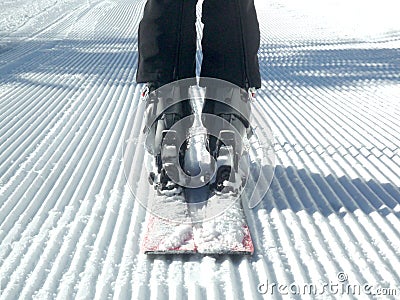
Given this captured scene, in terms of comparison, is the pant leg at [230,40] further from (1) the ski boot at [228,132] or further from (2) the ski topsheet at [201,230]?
(2) the ski topsheet at [201,230]

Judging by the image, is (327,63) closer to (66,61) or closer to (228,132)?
(66,61)

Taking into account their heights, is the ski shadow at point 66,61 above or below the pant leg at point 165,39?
above

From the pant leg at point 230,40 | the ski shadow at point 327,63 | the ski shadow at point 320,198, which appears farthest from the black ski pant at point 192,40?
the ski shadow at point 327,63

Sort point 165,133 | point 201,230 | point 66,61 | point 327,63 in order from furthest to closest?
1. point 66,61
2. point 327,63
3. point 165,133
4. point 201,230

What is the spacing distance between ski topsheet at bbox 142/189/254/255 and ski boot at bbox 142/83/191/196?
0.28ft

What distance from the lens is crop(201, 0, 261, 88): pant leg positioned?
202 centimetres

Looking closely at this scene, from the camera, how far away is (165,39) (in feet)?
6.64

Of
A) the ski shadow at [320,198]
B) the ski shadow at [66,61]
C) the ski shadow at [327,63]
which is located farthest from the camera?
the ski shadow at [66,61]

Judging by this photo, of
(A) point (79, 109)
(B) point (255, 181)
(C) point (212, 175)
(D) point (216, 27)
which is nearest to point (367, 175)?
(B) point (255, 181)

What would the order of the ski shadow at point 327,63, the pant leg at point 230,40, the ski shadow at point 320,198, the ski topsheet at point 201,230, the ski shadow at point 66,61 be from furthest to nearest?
the ski shadow at point 66,61
the ski shadow at point 327,63
the pant leg at point 230,40
the ski shadow at point 320,198
the ski topsheet at point 201,230

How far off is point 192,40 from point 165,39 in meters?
0.12

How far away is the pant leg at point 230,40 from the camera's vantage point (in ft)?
6.61

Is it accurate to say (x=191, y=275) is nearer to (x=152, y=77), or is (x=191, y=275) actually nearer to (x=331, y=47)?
(x=152, y=77)

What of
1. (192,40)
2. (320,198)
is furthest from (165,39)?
(320,198)
